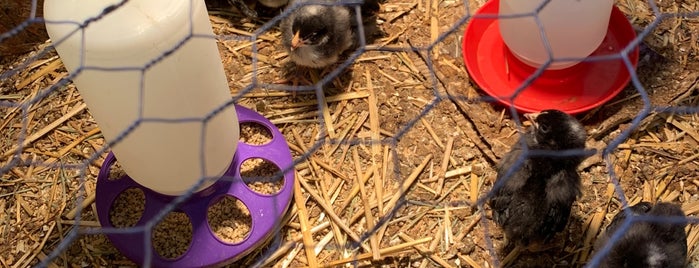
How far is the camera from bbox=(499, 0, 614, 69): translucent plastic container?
1806 millimetres

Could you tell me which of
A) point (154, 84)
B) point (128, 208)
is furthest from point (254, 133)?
point (154, 84)

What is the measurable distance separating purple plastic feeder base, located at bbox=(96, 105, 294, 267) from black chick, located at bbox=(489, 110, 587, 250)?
0.52m

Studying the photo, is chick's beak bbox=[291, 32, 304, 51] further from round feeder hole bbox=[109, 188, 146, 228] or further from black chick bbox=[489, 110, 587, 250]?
black chick bbox=[489, 110, 587, 250]

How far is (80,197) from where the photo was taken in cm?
183

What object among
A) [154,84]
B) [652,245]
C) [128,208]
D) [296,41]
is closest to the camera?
[154,84]

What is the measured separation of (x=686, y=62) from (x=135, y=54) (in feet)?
4.87

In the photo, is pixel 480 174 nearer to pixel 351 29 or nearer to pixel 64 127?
pixel 351 29

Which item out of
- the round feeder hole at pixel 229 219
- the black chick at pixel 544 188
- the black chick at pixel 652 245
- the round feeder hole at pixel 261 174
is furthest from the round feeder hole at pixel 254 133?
the black chick at pixel 652 245

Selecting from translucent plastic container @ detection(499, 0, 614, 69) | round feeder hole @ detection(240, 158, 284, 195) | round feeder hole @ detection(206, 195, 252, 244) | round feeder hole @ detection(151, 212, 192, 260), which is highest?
translucent plastic container @ detection(499, 0, 614, 69)

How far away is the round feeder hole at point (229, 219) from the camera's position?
179cm

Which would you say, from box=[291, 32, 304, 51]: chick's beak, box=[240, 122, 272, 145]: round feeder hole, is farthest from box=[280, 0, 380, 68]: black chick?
box=[240, 122, 272, 145]: round feeder hole

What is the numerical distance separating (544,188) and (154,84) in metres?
0.84

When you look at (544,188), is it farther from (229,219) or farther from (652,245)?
(229,219)

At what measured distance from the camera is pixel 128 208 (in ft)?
6.03
